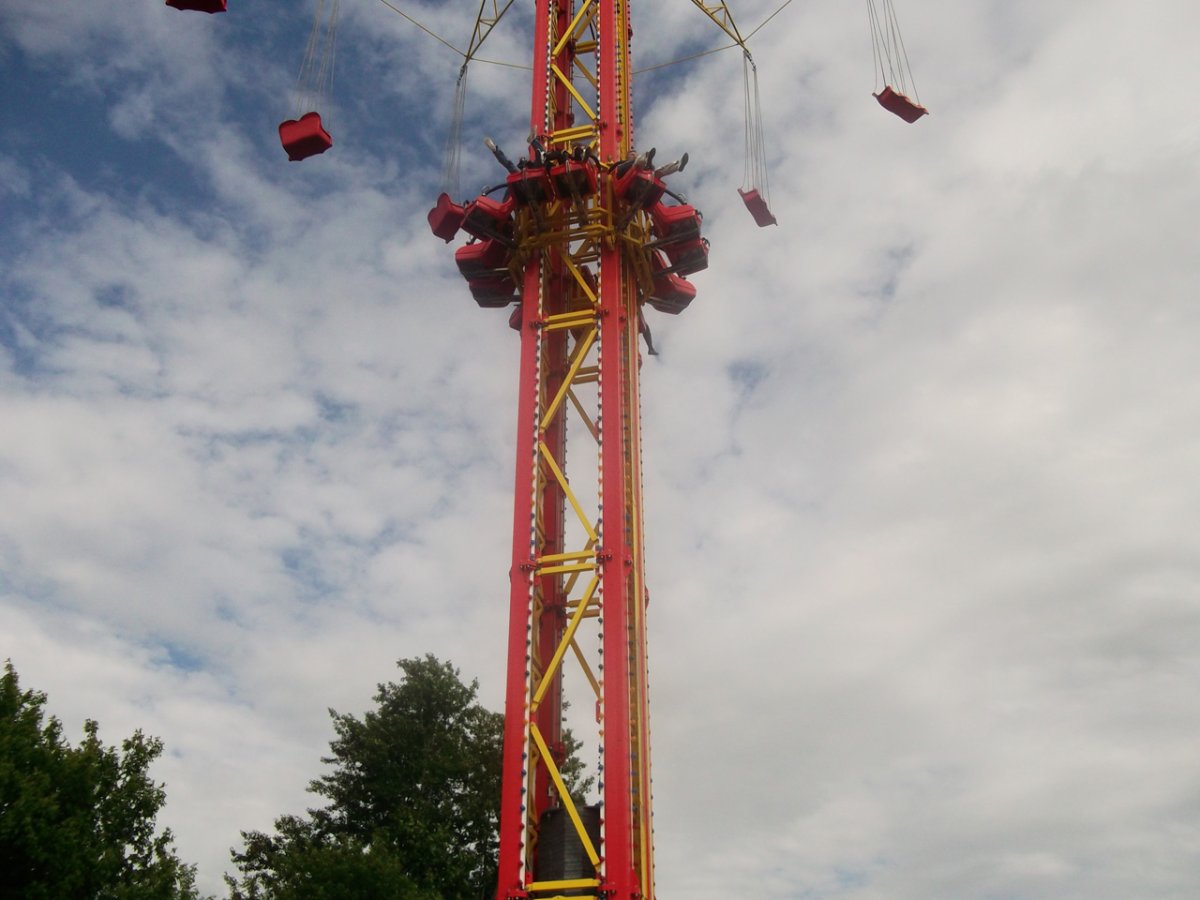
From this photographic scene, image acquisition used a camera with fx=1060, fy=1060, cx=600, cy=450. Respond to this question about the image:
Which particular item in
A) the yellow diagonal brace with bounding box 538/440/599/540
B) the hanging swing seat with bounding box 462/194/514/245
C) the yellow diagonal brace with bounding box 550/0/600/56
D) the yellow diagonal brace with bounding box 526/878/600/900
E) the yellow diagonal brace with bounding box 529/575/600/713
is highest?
the yellow diagonal brace with bounding box 550/0/600/56

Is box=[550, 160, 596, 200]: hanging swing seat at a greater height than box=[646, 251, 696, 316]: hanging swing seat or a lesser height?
greater

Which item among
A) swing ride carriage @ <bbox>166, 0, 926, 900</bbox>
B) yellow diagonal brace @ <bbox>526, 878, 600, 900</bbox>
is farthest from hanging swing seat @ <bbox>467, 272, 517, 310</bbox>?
yellow diagonal brace @ <bbox>526, 878, 600, 900</bbox>

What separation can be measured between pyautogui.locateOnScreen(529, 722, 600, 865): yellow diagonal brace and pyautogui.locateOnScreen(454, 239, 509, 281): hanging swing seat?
10.2 m

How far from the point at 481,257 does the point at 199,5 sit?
24.2ft

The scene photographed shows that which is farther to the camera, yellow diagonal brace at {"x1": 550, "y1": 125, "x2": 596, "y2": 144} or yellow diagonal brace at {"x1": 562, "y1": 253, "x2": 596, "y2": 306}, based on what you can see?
yellow diagonal brace at {"x1": 550, "y1": 125, "x2": 596, "y2": 144}

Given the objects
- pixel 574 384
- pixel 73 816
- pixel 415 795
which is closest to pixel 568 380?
pixel 574 384

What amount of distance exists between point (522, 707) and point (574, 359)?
22.1 feet

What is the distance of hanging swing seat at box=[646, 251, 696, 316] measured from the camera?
22.7 m

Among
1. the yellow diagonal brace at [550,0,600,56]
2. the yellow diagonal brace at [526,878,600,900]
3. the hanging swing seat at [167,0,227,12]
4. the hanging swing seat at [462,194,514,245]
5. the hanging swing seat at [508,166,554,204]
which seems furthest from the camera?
the yellow diagonal brace at [550,0,600,56]

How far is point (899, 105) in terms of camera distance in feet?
69.5

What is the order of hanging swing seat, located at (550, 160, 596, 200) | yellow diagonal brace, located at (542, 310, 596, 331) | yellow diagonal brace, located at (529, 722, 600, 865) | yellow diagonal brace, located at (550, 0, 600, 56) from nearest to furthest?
1. yellow diagonal brace, located at (529, 722, 600, 865)
2. yellow diagonal brace, located at (542, 310, 596, 331)
3. hanging swing seat, located at (550, 160, 596, 200)
4. yellow diagonal brace, located at (550, 0, 600, 56)

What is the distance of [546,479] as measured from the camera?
20.0m

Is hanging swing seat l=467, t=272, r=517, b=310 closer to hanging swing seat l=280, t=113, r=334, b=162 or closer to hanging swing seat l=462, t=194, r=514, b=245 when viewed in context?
hanging swing seat l=462, t=194, r=514, b=245

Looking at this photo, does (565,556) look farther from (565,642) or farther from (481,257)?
(481,257)
